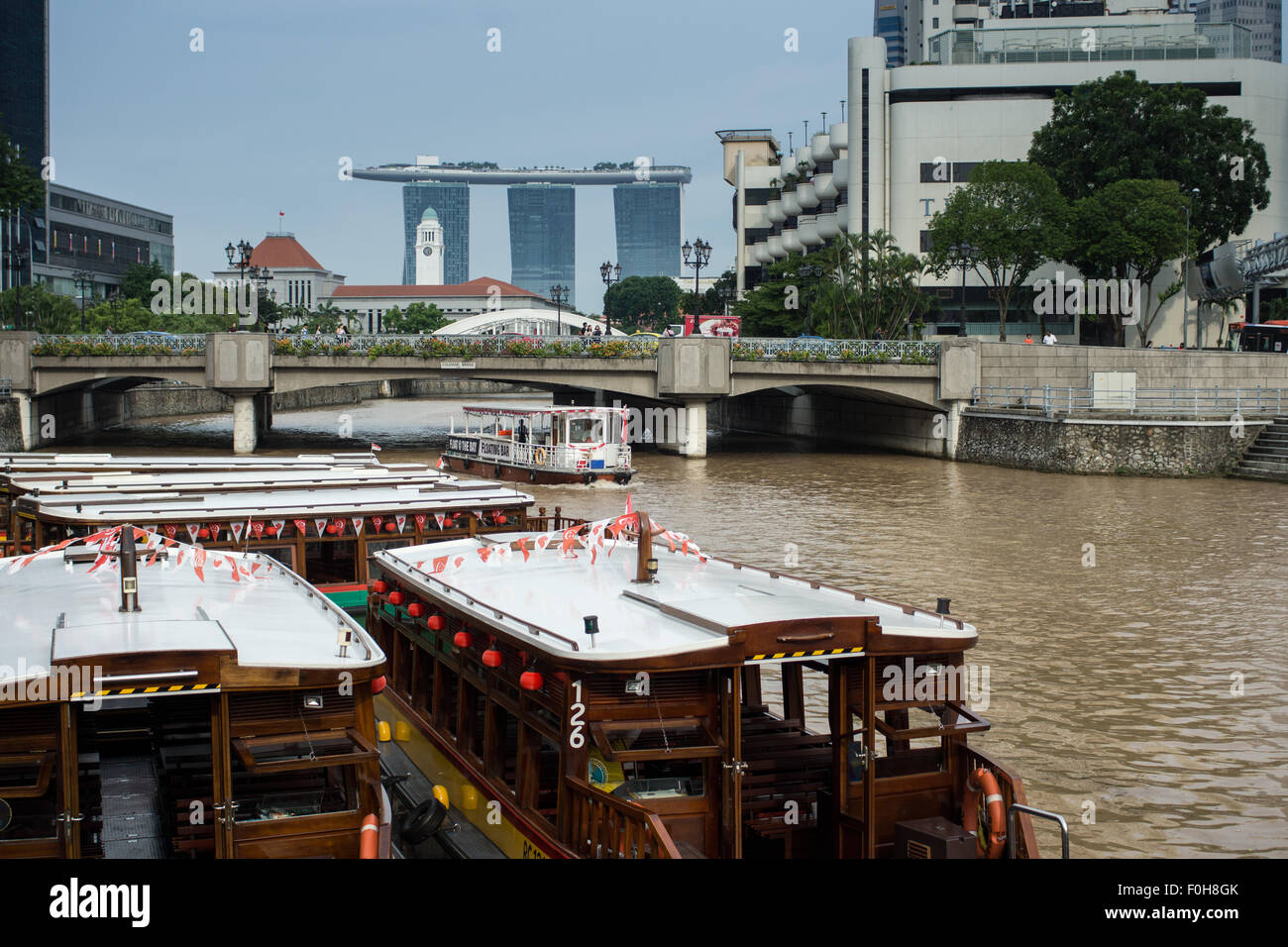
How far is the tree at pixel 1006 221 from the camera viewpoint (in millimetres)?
62344

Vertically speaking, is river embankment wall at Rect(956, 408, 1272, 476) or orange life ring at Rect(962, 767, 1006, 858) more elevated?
river embankment wall at Rect(956, 408, 1272, 476)

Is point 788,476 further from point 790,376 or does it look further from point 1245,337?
point 1245,337

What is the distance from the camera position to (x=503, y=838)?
10.2m

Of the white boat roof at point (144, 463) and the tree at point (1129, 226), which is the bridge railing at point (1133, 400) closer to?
the tree at point (1129, 226)

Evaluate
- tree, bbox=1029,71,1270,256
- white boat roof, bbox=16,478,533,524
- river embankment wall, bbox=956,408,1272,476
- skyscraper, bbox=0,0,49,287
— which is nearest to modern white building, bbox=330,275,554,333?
skyscraper, bbox=0,0,49,287

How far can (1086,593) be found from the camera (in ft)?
75.2

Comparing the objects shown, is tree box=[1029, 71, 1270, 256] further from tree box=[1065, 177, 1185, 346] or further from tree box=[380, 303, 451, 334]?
tree box=[380, 303, 451, 334]

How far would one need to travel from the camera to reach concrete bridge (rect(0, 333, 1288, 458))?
5106cm

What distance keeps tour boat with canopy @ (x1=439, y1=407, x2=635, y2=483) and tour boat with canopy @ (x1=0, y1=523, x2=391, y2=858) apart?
2979 centimetres

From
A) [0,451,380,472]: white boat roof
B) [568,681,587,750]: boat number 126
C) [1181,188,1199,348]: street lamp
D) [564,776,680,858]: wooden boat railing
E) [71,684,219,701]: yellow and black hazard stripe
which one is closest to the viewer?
[71,684,219,701]: yellow and black hazard stripe

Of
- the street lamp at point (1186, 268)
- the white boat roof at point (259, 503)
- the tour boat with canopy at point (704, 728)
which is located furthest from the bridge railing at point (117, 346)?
the tour boat with canopy at point (704, 728)

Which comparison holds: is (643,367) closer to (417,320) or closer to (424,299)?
(417,320)

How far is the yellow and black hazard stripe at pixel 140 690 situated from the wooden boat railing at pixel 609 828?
242cm
